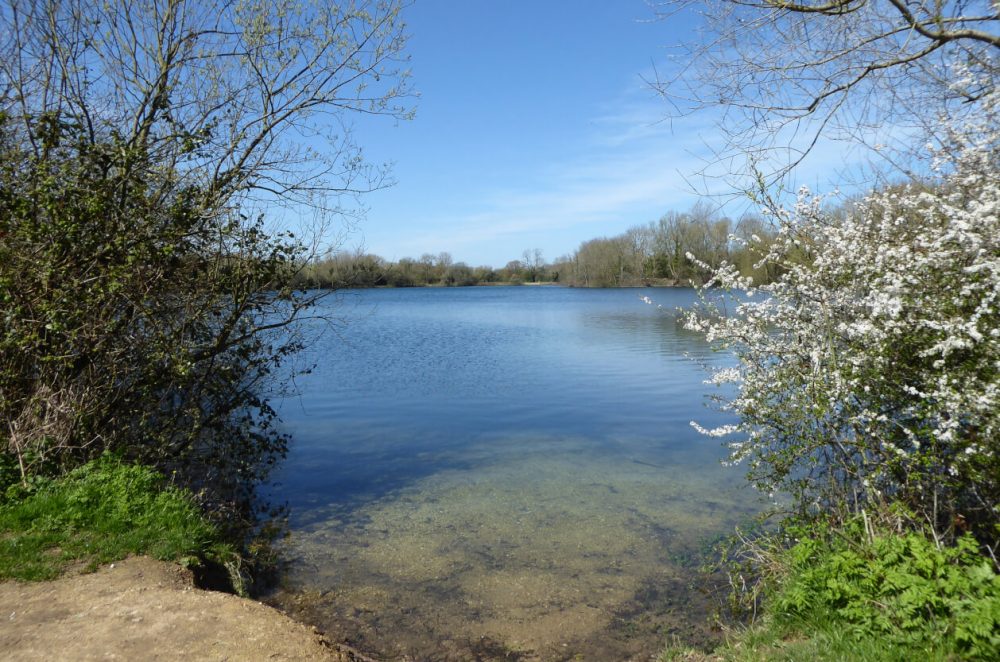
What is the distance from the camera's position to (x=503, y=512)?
28.6ft

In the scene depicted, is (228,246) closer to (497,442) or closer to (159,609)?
(159,609)

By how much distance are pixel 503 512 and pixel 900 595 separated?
17.6 ft

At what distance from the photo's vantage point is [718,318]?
696 cm

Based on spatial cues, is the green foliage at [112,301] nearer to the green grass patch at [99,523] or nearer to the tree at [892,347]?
the green grass patch at [99,523]

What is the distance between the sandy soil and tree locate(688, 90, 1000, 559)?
14.5 ft

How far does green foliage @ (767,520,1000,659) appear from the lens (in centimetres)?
363

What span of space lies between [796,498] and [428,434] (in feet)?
26.0

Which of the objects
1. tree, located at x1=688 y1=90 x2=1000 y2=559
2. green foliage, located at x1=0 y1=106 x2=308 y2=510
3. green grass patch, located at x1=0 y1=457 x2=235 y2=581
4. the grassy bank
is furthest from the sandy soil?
tree, located at x1=688 y1=90 x2=1000 y2=559

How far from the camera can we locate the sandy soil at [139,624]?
434 cm

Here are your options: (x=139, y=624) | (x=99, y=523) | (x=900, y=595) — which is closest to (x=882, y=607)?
(x=900, y=595)

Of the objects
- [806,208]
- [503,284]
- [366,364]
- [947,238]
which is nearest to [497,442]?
[806,208]

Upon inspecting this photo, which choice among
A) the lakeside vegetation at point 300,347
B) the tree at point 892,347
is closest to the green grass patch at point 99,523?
the lakeside vegetation at point 300,347

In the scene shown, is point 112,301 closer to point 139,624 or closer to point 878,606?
point 139,624

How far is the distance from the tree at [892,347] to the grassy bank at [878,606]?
0.51 meters
